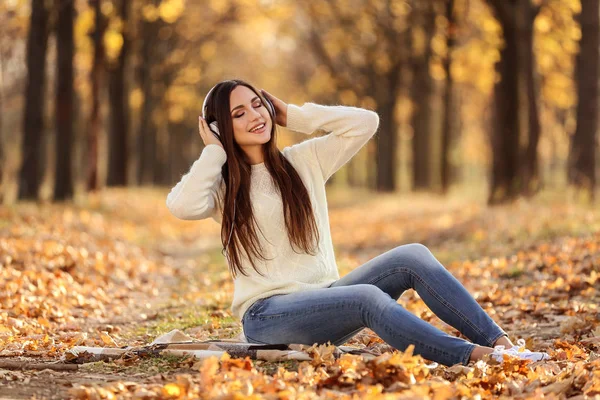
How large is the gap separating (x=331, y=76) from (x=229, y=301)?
80.1ft

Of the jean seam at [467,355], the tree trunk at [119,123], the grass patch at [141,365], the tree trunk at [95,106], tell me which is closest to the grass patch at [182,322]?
the grass patch at [141,365]

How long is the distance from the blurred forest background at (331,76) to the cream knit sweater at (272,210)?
30.4 feet

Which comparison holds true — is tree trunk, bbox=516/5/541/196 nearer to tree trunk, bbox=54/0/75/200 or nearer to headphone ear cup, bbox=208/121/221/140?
tree trunk, bbox=54/0/75/200

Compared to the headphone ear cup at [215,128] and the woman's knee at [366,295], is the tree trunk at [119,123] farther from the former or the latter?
the woman's knee at [366,295]

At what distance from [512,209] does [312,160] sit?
938 cm

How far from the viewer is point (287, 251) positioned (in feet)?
16.1

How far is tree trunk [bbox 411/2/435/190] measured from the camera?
2376cm

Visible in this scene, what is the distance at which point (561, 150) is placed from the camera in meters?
45.2

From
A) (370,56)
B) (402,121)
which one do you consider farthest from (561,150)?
(370,56)

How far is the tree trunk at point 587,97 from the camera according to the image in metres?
14.9

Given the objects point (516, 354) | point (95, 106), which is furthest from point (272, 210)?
point (95, 106)

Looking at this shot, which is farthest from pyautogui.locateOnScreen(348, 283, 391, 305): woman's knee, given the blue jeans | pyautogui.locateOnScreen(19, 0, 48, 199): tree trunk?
pyautogui.locateOnScreen(19, 0, 48, 199): tree trunk

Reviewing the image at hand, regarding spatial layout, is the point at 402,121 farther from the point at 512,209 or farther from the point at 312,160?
the point at 312,160

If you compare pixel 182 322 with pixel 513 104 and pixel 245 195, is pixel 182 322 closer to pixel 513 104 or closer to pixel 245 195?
pixel 245 195
